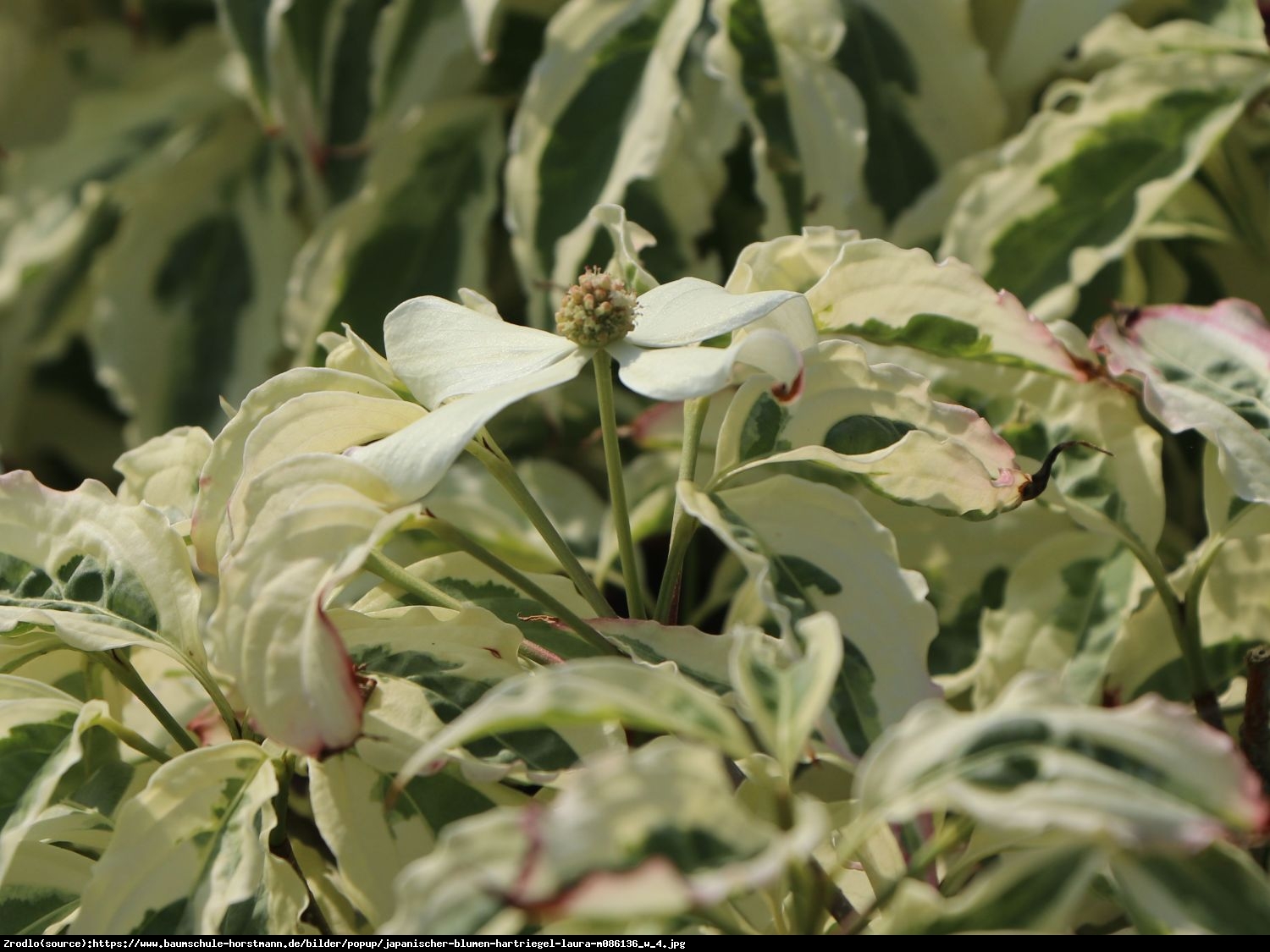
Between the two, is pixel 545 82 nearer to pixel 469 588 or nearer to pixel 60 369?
pixel 469 588

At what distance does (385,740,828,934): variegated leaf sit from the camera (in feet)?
1.02

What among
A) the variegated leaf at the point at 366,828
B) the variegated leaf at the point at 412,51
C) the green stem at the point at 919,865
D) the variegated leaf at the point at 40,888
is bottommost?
the variegated leaf at the point at 40,888

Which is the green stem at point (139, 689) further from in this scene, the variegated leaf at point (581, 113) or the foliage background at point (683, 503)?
the variegated leaf at point (581, 113)

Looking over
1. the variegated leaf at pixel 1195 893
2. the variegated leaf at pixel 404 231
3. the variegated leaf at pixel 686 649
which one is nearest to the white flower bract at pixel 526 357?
the variegated leaf at pixel 686 649

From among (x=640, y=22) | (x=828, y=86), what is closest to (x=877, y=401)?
(x=828, y=86)

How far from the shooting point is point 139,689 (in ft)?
1.91

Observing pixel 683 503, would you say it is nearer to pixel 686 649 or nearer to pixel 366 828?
pixel 686 649

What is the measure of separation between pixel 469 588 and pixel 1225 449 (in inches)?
13.9

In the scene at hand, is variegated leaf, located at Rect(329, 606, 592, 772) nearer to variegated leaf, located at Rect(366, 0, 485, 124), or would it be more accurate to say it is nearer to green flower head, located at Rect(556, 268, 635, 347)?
green flower head, located at Rect(556, 268, 635, 347)

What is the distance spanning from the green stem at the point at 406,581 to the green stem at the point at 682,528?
9 centimetres

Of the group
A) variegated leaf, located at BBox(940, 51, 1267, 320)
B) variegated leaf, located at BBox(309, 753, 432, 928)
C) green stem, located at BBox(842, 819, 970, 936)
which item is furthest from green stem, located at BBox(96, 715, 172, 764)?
variegated leaf, located at BBox(940, 51, 1267, 320)

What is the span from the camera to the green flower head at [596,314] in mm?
531

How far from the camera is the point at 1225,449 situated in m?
0.56

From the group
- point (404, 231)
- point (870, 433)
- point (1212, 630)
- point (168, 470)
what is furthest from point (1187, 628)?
point (404, 231)
